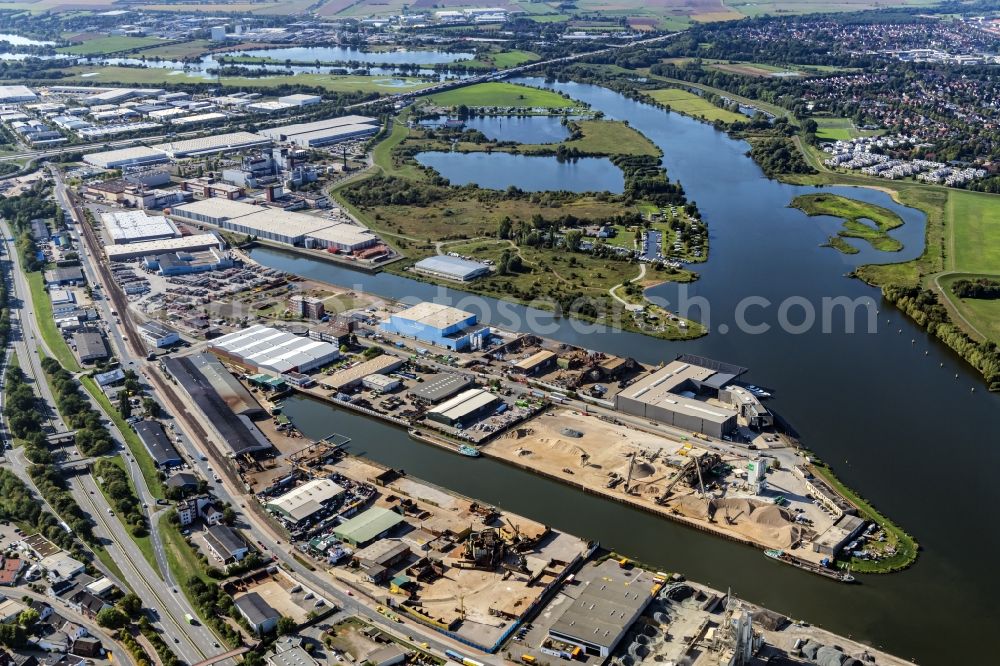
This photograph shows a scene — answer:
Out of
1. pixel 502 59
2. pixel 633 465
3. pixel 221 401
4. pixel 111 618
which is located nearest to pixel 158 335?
pixel 221 401

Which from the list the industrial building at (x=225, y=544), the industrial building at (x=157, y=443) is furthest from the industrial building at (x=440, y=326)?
the industrial building at (x=225, y=544)

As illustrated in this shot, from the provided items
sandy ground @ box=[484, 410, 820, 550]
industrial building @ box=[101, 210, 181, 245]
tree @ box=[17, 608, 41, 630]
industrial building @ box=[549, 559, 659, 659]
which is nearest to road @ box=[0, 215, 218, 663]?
tree @ box=[17, 608, 41, 630]

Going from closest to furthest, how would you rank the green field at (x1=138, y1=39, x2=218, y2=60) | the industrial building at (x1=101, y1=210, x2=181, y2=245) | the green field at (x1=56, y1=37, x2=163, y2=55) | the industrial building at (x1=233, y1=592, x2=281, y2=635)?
the industrial building at (x1=233, y1=592, x2=281, y2=635) → the industrial building at (x1=101, y1=210, x2=181, y2=245) → the green field at (x1=138, y1=39, x2=218, y2=60) → the green field at (x1=56, y1=37, x2=163, y2=55)

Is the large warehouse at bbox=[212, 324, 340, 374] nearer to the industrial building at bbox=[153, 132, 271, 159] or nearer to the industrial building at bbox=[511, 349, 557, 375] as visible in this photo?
the industrial building at bbox=[511, 349, 557, 375]

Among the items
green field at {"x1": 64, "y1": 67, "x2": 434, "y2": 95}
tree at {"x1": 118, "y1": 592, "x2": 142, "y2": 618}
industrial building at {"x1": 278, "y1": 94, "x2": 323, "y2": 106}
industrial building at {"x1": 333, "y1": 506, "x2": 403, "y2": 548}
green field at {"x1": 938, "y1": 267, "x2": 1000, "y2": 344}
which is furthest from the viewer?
green field at {"x1": 64, "y1": 67, "x2": 434, "y2": 95}

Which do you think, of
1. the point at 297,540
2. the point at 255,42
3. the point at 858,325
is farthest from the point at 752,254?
the point at 255,42

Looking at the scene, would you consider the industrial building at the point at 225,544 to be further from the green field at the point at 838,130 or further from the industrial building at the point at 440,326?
the green field at the point at 838,130
